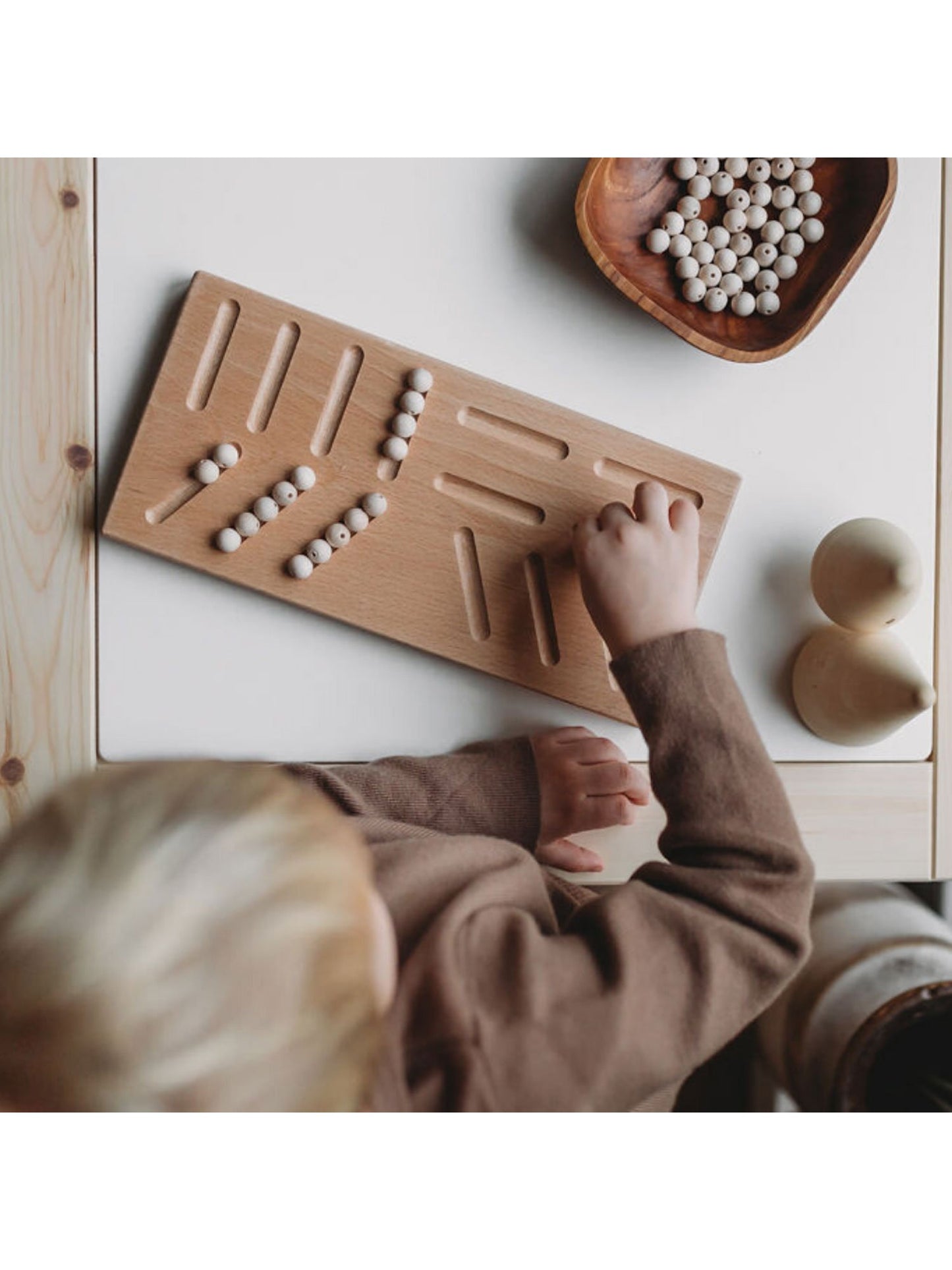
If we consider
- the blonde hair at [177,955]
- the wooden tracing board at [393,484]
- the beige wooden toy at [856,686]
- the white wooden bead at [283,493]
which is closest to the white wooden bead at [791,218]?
the wooden tracing board at [393,484]

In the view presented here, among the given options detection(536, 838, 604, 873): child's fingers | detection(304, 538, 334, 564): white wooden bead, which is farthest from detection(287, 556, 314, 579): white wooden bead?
detection(536, 838, 604, 873): child's fingers

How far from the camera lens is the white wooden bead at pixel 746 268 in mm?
677

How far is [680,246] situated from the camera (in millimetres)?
674

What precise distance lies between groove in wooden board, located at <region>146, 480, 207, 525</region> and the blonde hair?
0.23m

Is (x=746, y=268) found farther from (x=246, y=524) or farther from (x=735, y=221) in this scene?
(x=246, y=524)

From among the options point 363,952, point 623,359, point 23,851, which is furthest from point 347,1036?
point 623,359

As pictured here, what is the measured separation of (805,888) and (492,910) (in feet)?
0.62

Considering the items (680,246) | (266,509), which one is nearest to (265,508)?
(266,509)

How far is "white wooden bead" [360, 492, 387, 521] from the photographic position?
0.67 meters

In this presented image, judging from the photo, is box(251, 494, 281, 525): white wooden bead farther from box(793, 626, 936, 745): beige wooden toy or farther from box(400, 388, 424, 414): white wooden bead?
box(793, 626, 936, 745): beige wooden toy

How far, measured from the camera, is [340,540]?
2.20 feet

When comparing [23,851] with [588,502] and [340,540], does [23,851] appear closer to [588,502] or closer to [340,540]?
[340,540]

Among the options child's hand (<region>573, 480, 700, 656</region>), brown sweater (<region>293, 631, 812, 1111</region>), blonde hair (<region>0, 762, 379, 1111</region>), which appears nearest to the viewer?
blonde hair (<region>0, 762, 379, 1111</region>)

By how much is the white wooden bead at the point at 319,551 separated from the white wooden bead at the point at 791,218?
374 millimetres
